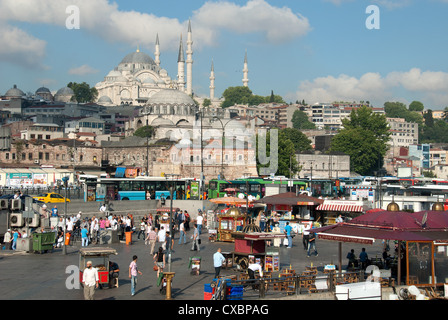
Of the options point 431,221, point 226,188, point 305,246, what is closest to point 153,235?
point 305,246

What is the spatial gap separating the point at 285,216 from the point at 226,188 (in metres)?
12.4

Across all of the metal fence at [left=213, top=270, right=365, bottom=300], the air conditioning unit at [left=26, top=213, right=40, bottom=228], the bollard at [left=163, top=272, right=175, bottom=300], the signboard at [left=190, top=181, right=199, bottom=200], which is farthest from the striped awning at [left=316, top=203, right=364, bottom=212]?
the bollard at [left=163, top=272, right=175, bottom=300]

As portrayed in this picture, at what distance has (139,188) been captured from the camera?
3844 cm

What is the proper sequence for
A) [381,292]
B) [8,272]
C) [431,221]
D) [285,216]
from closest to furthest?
[381,292], [431,221], [8,272], [285,216]

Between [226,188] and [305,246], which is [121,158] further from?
[305,246]

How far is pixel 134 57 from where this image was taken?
539ft

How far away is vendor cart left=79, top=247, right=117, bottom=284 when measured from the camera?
45.8ft

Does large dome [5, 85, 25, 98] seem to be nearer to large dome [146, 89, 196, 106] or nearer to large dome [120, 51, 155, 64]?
large dome [120, 51, 155, 64]

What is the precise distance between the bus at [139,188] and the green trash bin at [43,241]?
15681mm

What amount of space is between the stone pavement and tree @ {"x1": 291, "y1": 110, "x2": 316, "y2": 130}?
4801 inches

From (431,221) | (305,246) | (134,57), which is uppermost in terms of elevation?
(134,57)

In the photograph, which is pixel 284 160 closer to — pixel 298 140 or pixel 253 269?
pixel 298 140

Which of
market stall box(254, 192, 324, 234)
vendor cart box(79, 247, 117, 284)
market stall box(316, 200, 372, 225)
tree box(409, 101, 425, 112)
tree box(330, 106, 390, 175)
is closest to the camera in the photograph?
vendor cart box(79, 247, 117, 284)

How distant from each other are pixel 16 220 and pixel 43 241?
3.01 meters
